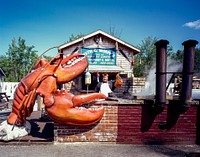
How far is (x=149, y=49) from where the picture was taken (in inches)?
1850

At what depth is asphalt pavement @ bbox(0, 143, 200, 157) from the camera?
449 cm

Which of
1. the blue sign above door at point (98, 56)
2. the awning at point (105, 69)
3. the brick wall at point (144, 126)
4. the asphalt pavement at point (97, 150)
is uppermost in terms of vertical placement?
the blue sign above door at point (98, 56)

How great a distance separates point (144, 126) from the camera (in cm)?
528

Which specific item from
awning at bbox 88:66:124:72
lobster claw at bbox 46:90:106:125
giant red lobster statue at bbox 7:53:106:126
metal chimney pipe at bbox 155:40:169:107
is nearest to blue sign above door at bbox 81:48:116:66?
awning at bbox 88:66:124:72

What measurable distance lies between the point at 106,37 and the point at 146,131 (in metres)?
9.16

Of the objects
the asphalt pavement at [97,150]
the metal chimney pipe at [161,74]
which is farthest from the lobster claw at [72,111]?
the metal chimney pipe at [161,74]

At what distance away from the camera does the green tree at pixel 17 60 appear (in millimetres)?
42500

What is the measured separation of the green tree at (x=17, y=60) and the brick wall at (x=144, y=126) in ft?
131

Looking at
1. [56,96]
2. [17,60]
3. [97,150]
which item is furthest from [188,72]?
[17,60]

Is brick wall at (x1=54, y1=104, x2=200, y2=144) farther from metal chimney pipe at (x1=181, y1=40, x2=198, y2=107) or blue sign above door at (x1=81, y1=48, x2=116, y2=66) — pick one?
blue sign above door at (x1=81, y1=48, x2=116, y2=66)

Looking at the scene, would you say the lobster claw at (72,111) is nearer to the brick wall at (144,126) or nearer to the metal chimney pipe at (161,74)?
the brick wall at (144,126)

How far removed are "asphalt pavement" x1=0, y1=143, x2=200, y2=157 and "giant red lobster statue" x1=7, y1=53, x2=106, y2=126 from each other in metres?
0.63

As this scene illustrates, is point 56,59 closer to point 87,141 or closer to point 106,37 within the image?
point 87,141

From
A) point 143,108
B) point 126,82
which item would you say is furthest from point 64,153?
point 126,82
